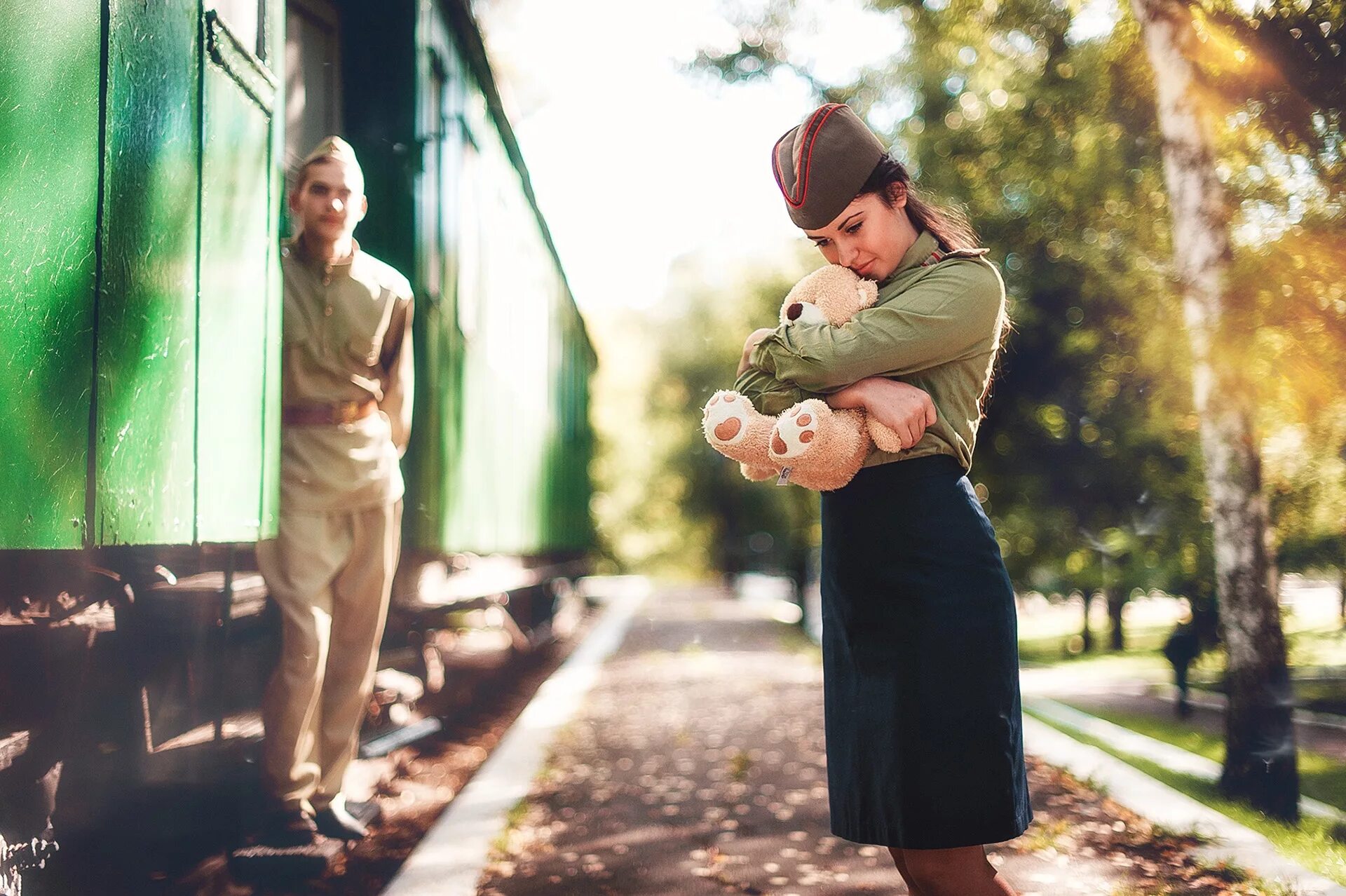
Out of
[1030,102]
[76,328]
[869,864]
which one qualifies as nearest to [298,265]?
[76,328]

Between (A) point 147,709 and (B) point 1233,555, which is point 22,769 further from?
(B) point 1233,555

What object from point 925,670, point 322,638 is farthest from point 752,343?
point 322,638

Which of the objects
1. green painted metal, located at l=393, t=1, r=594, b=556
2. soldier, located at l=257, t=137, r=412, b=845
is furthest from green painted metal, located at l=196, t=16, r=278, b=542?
green painted metal, located at l=393, t=1, r=594, b=556

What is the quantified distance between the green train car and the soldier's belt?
8.8 inches

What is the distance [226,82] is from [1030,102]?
583cm

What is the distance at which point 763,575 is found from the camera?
→ 120 feet

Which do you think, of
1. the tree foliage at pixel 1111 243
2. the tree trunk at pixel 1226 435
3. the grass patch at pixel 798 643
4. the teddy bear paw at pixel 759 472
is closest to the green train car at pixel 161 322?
the teddy bear paw at pixel 759 472

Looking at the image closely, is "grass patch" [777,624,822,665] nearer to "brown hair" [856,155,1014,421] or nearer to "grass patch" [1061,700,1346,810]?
"grass patch" [1061,700,1346,810]

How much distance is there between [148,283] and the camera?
270cm

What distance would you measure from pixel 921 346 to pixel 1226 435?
298 centimetres

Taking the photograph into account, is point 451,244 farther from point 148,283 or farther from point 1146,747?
point 1146,747

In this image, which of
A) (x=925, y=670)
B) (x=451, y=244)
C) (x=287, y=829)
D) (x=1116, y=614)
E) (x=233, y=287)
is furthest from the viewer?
(x=1116, y=614)

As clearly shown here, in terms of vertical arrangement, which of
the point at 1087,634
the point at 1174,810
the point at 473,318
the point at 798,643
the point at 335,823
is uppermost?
the point at 473,318

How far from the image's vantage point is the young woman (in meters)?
2.00
